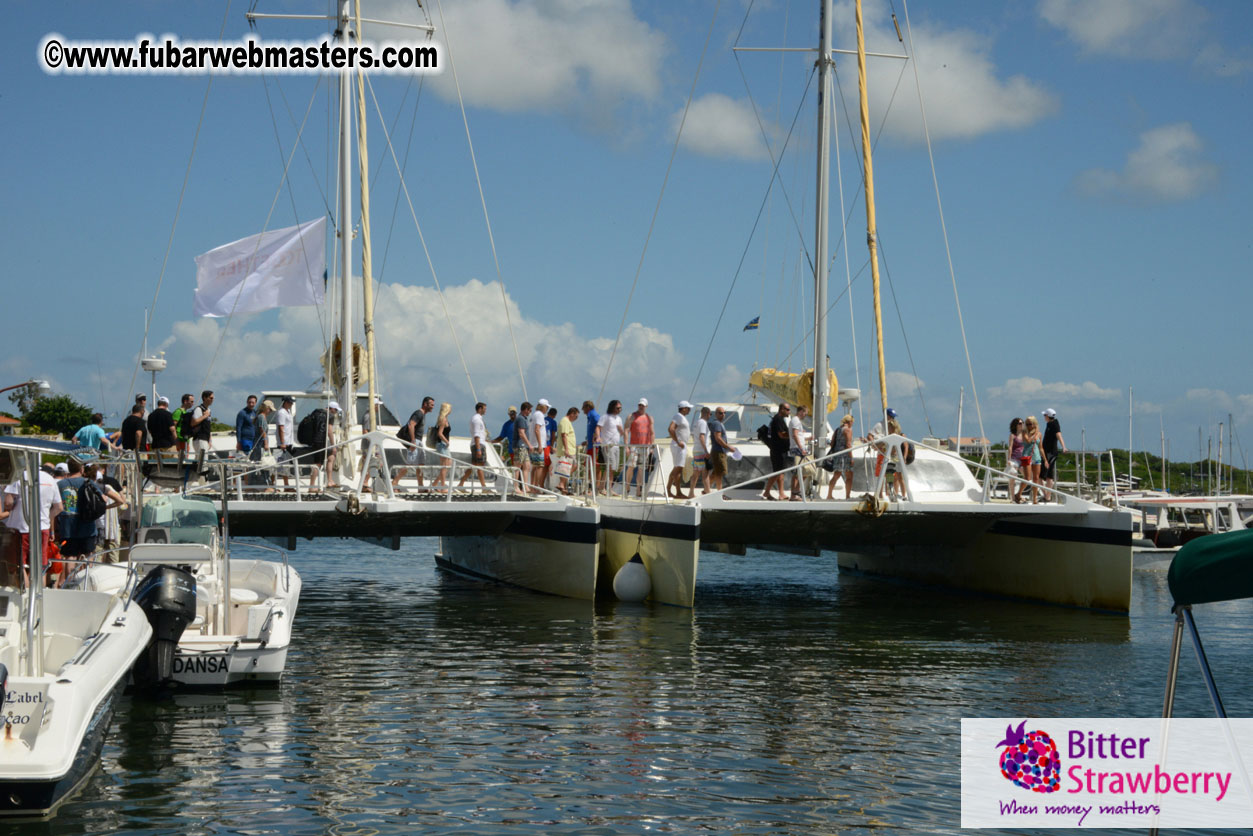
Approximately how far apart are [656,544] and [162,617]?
33.0 ft

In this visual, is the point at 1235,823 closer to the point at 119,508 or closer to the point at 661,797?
the point at 661,797

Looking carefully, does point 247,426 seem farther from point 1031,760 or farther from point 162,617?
point 1031,760

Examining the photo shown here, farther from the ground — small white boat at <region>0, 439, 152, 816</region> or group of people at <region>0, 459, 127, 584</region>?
group of people at <region>0, 459, 127, 584</region>

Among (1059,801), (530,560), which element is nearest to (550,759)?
(1059,801)

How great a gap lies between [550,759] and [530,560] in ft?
41.6

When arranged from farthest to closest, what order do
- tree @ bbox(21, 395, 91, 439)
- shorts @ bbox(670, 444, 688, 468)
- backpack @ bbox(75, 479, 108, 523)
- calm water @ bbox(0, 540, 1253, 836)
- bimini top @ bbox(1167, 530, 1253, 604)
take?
tree @ bbox(21, 395, 91, 439)
shorts @ bbox(670, 444, 688, 468)
backpack @ bbox(75, 479, 108, 523)
calm water @ bbox(0, 540, 1253, 836)
bimini top @ bbox(1167, 530, 1253, 604)

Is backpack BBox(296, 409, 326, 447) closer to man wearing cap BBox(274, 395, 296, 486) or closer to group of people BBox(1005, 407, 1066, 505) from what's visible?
man wearing cap BBox(274, 395, 296, 486)

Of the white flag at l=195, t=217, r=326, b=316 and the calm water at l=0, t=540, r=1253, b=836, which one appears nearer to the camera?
the calm water at l=0, t=540, r=1253, b=836

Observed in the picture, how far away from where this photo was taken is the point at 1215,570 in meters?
5.89

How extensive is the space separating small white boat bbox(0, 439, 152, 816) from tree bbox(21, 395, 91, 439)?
74.6 metres

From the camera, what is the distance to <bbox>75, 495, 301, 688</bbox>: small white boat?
1257 centimetres

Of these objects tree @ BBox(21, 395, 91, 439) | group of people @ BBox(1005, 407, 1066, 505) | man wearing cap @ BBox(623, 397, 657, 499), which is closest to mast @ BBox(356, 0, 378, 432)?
man wearing cap @ BBox(623, 397, 657, 499)

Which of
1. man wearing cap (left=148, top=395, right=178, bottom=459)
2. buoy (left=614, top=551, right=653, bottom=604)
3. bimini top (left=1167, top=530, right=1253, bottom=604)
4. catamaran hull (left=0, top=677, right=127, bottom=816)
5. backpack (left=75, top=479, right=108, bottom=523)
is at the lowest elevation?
catamaran hull (left=0, top=677, right=127, bottom=816)

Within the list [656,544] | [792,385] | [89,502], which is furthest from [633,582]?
[89,502]
